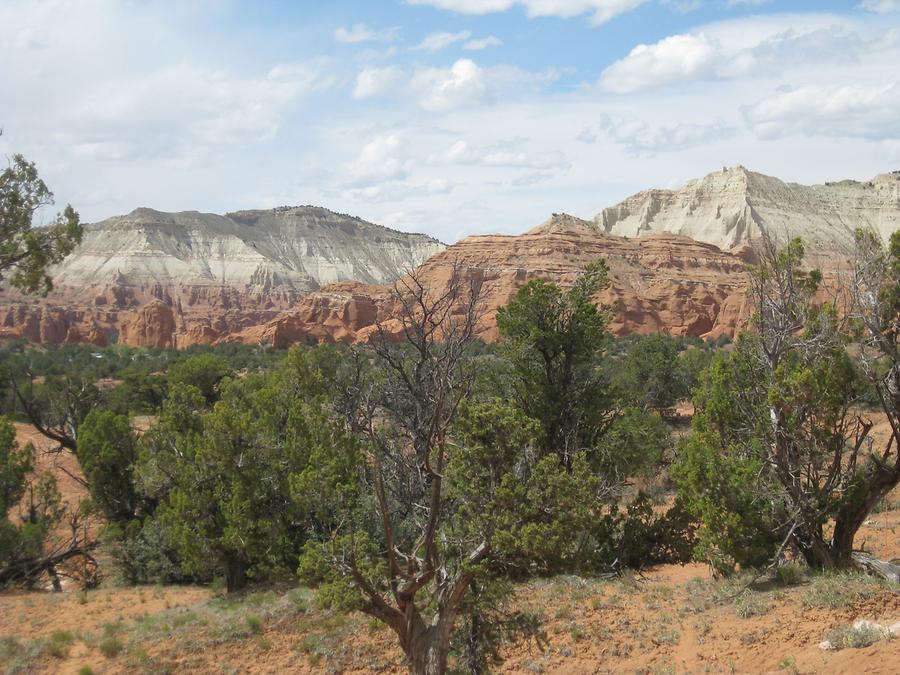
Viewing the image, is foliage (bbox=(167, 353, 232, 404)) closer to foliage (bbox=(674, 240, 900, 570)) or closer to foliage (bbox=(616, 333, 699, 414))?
foliage (bbox=(616, 333, 699, 414))

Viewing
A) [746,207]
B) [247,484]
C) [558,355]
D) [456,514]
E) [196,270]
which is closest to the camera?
[456,514]

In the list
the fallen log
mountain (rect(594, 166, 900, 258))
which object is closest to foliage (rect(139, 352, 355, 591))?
the fallen log

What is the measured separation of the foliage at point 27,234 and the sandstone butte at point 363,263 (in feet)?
157

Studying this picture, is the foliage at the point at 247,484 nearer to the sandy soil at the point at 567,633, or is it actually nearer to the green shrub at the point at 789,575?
the sandy soil at the point at 567,633

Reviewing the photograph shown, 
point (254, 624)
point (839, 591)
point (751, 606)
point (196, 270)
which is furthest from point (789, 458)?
point (196, 270)

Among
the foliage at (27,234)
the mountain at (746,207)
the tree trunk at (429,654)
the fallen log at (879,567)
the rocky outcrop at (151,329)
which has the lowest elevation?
the fallen log at (879,567)

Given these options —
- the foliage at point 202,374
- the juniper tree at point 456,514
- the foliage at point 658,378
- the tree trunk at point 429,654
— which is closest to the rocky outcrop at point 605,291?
the foliage at point 658,378

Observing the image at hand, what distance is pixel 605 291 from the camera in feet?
280

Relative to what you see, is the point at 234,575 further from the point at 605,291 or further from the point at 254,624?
the point at 605,291

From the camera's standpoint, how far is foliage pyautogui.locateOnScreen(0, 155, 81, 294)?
38.7 ft

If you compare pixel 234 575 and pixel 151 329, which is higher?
pixel 151 329

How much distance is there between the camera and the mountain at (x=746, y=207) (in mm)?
118000

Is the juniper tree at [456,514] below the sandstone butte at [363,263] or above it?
below

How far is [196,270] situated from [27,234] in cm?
14126
